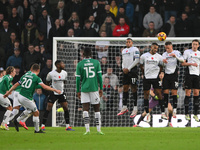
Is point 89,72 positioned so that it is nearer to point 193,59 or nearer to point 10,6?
point 193,59

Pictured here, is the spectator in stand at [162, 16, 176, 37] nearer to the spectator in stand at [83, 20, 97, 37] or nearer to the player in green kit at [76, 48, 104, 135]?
the spectator in stand at [83, 20, 97, 37]

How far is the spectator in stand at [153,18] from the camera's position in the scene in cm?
1980

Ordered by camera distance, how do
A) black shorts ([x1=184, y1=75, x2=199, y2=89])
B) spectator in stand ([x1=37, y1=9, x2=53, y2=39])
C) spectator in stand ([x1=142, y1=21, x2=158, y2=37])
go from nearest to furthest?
black shorts ([x1=184, y1=75, x2=199, y2=89]) → spectator in stand ([x1=142, y1=21, x2=158, y2=37]) → spectator in stand ([x1=37, y1=9, x2=53, y2=39])

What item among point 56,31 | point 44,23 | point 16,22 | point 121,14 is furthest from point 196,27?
point 16,22

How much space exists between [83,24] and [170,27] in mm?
4047

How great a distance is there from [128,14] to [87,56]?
9446mm

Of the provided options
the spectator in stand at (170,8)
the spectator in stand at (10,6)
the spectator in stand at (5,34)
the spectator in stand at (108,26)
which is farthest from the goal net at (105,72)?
the spectator in stand at (10,6)

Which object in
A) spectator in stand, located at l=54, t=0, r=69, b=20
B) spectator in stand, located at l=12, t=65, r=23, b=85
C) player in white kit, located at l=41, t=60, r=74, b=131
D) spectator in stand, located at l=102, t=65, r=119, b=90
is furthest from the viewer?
spectator in stand, located at l=54, t=0, r=69, b=20

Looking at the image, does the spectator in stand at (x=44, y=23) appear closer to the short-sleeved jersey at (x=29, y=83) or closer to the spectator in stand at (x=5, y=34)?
the spectator in stand at (x=5, y=34)

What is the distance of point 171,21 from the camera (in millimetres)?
19359

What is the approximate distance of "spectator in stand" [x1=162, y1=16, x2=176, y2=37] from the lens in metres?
19.3

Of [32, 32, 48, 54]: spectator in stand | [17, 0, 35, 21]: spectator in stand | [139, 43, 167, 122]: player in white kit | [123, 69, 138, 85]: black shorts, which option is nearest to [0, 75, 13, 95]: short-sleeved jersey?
[123, 69, 138, 85]: black shorts

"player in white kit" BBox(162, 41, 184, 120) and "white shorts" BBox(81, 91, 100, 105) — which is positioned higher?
"player in white kit" BBox(162, 41, 184, 120)

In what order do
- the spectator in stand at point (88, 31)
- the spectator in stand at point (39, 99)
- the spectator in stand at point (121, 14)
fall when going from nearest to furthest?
the spectator in stand at point (39, 99) → the spectator in stand at point (88, 31) → the spectator in stand at point (121, 14)
